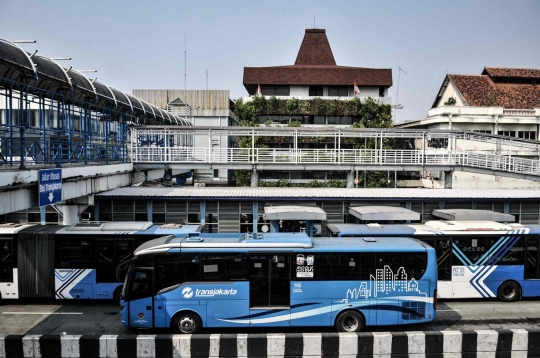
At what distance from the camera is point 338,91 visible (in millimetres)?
53500

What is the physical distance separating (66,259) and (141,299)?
4.15 m

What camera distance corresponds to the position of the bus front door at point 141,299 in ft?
40.5

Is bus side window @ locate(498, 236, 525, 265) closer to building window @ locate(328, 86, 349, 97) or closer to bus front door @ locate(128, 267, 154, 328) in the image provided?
bus front door @ locate(128, 267, 154, 328)

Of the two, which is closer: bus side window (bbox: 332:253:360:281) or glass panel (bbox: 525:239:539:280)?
bus side window (bbox: 332:253:360:281)

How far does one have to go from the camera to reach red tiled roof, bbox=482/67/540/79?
55.5 metres

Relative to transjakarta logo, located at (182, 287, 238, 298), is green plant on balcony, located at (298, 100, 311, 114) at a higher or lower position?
higher

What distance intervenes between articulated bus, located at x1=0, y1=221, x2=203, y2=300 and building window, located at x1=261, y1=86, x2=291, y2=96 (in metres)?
40.0

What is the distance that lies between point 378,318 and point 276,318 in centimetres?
270

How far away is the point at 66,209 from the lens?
19891 mm

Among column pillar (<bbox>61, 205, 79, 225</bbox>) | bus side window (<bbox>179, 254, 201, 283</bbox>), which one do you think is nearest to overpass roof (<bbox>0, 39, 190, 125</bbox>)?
column pillar (<bbox>61, 205, 79, 225</bbox>)

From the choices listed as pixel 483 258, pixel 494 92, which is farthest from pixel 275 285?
pixel 494 92

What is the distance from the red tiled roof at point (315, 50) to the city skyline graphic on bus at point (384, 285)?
57.2 metres

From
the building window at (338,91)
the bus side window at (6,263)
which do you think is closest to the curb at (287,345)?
the bus side window at (6,263)

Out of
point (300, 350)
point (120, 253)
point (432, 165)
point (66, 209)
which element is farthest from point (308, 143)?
point (300, 350)
